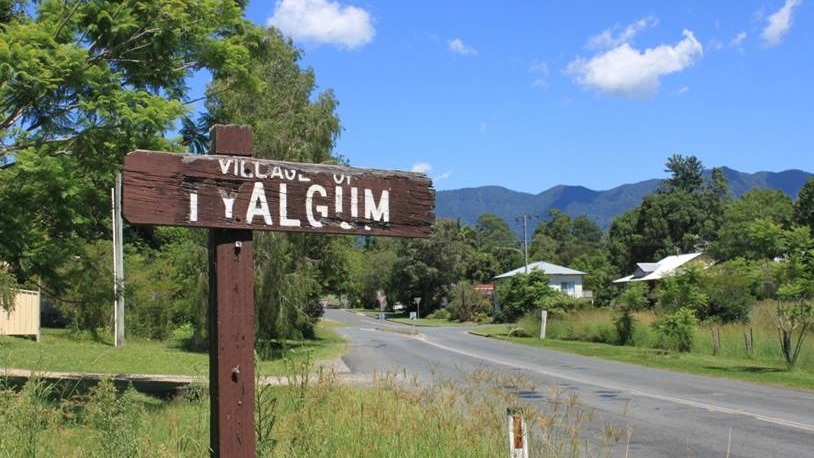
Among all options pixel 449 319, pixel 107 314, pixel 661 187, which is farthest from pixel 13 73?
pixel 661 187

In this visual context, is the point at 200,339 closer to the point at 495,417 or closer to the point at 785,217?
the point at 495,417

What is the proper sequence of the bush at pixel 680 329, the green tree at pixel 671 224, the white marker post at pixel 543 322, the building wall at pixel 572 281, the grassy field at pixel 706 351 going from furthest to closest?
1. the green tree at pixel 671 224
2. the building wall at pixel 572 281
3. the white marker post at pixel 543 322
4. the bush at pixel 680 329
5. the grassy field at pixel 706 351

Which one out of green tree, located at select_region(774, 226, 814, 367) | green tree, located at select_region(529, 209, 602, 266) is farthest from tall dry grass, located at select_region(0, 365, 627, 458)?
green tree, located at select_region(529, 209, 602, 266)

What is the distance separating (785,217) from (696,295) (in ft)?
180

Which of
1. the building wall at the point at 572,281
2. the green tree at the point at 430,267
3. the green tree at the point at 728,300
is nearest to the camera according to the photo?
the green tree at the point at 728,300

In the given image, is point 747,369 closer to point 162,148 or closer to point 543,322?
point 162,148

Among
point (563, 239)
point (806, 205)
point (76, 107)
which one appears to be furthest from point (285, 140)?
point (563, 239)

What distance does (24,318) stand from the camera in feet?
92.5

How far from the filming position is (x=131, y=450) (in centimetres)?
409

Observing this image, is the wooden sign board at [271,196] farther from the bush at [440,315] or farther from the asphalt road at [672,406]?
the bush at [440,315]

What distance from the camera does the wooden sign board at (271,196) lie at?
3.15m

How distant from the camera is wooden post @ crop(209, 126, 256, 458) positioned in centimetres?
311

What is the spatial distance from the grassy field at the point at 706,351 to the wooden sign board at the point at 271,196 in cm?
1626

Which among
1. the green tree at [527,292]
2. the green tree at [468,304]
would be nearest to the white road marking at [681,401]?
the green tree at [527,292]
